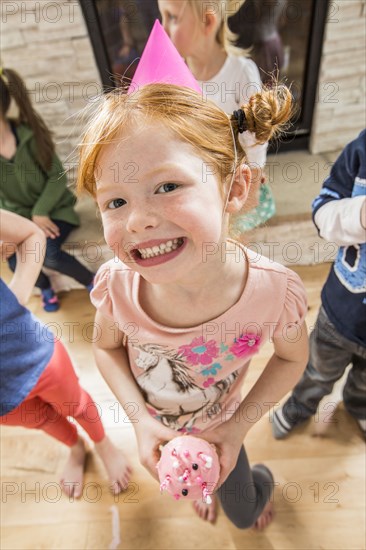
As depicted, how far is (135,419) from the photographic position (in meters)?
0.72

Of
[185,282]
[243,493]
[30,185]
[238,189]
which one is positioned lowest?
[243,493]

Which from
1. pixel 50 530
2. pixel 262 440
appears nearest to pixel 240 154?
pixel 262 440

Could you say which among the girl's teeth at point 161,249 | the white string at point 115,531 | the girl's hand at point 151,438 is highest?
the girl's teeth at point 161,249

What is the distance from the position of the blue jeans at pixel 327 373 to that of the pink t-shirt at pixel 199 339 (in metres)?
0.25

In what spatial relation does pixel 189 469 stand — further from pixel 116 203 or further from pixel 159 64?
pixel 159 64

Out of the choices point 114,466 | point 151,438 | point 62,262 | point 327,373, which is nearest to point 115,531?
point 114,466

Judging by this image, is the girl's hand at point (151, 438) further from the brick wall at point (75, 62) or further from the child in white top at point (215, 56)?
the brick wall at point (75, 62)

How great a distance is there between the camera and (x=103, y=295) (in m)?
0.68

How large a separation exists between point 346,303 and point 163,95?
551 millimetres

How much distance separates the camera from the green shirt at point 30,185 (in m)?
1.37

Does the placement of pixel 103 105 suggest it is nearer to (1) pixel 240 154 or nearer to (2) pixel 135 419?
(1) pixel 240 154

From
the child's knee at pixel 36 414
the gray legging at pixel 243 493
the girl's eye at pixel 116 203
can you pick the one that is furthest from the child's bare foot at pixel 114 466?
the girl's eye at pixel 116 203

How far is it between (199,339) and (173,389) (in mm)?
133

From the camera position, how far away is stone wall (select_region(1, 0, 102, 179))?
138 centimetres
